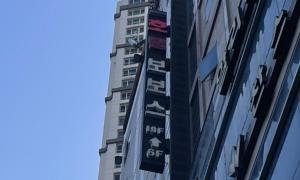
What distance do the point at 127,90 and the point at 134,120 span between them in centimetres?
2974

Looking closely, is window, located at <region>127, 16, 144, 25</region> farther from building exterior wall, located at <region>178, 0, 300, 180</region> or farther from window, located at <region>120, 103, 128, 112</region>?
building exterior wall, located at <region>178, 0, 300, 180</region>

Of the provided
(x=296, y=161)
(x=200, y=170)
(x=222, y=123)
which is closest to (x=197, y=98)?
(x=200, y=170)

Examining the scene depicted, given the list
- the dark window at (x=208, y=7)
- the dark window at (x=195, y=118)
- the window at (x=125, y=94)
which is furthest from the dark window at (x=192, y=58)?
the window at (x=125, y=94)

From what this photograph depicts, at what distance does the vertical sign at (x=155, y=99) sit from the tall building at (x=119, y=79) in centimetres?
Answer: 3271

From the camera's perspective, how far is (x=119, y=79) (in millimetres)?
86875

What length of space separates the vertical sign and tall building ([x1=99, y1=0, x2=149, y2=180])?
107 ft

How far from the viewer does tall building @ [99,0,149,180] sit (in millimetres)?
77312

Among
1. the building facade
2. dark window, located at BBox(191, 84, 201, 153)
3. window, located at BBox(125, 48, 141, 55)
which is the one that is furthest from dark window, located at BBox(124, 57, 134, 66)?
dark window, located at BBox(191, 84, 201, 153)

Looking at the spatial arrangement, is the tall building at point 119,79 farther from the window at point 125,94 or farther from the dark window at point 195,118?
the dark window at point 195,118

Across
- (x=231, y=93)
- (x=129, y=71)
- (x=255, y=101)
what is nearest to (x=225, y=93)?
(x=231, y=93)

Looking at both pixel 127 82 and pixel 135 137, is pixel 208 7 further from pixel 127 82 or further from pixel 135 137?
pixel 127 82

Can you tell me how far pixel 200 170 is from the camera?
30.8 m

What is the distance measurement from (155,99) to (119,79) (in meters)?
48.5

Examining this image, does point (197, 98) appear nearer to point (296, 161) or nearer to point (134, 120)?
point (134, 120)
